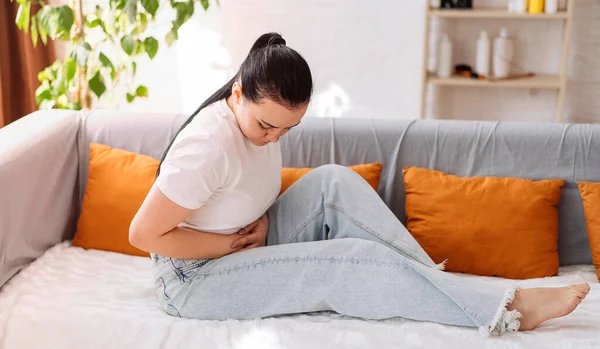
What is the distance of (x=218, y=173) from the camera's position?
5.57ft

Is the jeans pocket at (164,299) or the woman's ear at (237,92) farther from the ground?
the woman's ear at (237,92)

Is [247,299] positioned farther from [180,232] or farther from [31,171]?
[31,171]

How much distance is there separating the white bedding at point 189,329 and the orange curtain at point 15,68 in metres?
1.40

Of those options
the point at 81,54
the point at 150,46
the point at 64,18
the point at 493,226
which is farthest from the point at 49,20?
the point at 493,226

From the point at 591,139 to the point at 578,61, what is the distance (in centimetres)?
125

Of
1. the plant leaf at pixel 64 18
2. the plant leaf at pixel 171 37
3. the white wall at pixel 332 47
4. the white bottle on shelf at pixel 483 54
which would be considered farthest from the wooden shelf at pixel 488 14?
the plant leaf at pixel 64 18

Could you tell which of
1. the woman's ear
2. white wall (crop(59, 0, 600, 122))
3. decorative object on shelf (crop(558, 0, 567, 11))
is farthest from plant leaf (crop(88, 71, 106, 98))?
decorative object on shelf (crop(558, 0, 567, 11))

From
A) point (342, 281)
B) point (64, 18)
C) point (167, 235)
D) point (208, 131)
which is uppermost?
point (64, 18)

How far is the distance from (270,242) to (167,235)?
1.05 ft

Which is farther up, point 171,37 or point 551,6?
point 551,6

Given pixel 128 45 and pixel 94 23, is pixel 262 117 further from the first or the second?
pixel 94 23

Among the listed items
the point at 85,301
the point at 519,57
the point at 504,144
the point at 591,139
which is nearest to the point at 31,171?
the point at 85,301

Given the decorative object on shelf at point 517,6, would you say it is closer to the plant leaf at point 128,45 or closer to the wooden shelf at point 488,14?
the wooden shelf at point 488,14

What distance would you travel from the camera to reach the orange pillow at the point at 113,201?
2.20 m
